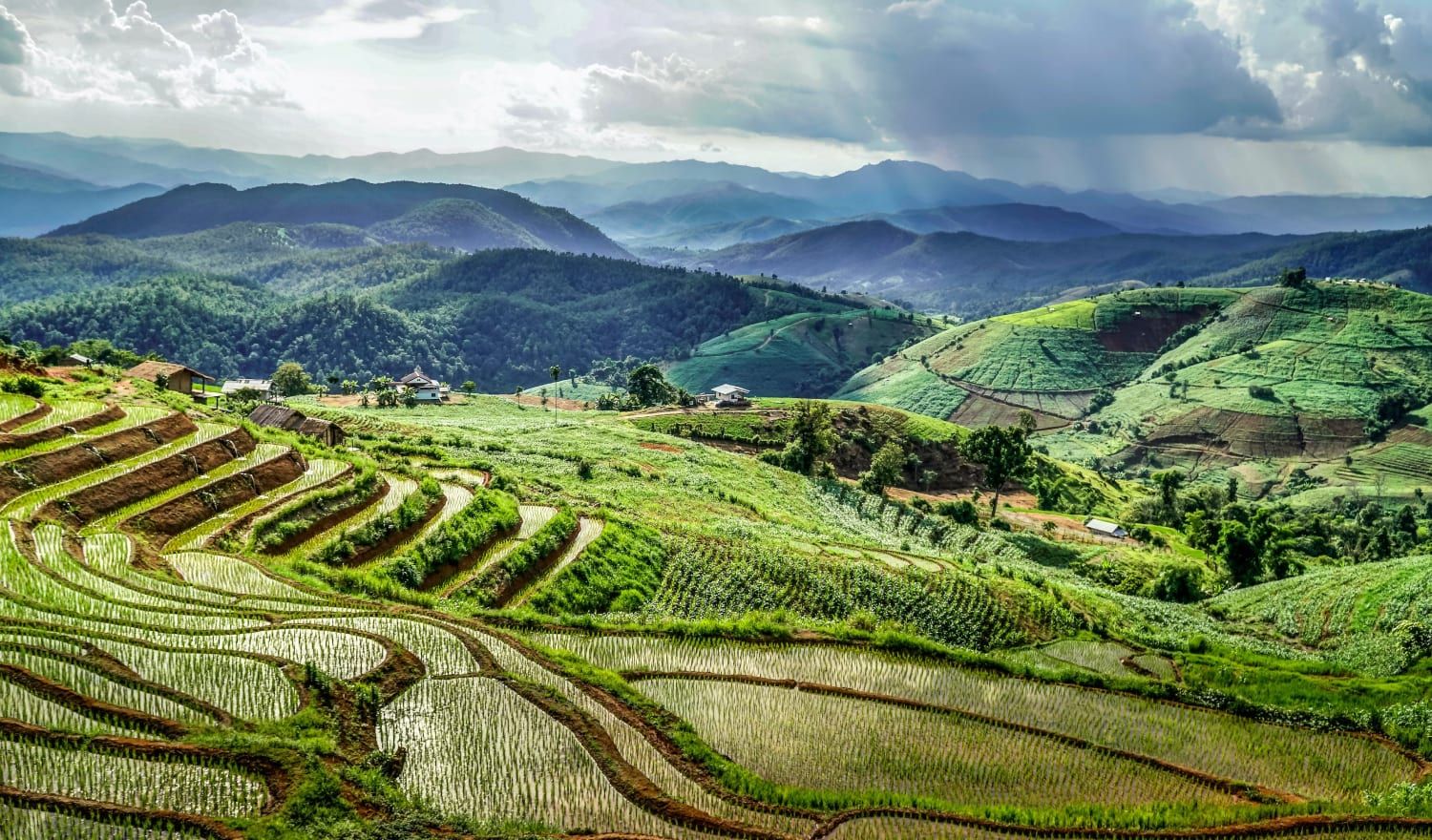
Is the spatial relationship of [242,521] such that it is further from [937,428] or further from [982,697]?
[937,428]

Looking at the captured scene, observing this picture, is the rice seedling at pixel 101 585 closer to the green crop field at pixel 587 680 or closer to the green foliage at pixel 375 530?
the green crop field at pixel 587 680

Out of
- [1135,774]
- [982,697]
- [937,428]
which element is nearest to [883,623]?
[982,697]

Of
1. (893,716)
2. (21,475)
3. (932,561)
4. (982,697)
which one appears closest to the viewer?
(893,716)

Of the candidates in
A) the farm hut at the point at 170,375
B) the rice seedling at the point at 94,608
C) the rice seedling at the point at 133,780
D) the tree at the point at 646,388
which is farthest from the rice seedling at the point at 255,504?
the tree at the point at 646,388

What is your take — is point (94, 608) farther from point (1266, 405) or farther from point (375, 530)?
point (1266, 405)

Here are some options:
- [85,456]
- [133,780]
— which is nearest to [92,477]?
[85,456]

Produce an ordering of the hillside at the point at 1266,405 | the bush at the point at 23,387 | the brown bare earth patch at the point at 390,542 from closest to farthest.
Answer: the brown bare earth patch at the point at 390,542, the bush at the point at 23,387, the hillside at the point at 1266,405

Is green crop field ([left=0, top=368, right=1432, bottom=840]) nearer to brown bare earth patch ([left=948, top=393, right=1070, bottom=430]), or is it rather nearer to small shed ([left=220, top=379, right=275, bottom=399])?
small shed ([left=220, top=379, right=275, bottom=399])
